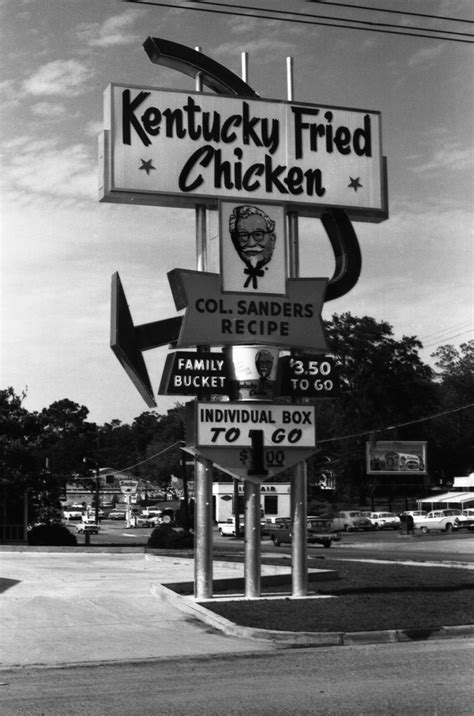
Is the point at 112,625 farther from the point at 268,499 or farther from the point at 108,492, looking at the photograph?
the point at 108,492

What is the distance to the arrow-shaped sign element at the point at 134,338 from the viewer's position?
56.0 feet

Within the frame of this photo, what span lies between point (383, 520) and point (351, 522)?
3.29 metres

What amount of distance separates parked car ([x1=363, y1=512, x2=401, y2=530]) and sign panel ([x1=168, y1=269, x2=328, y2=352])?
180ft

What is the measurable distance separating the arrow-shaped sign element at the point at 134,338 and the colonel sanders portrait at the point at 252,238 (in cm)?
174

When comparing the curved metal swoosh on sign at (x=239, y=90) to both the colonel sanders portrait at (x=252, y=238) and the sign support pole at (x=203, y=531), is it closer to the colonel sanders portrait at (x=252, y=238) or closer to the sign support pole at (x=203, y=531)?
the colonel sanders portrait at (x=252, y=238)

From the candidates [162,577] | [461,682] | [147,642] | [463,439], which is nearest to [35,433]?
[162,577]

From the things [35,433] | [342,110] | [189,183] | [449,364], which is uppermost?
[449,364]

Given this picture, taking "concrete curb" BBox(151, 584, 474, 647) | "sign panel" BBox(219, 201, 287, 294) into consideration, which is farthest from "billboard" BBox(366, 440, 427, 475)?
"concrete curb" BBox(151, 584, 474, 647)

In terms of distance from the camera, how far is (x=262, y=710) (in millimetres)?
9203

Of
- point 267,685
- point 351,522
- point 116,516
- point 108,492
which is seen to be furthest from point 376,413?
point 267,685

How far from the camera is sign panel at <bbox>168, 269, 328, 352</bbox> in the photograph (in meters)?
17.8

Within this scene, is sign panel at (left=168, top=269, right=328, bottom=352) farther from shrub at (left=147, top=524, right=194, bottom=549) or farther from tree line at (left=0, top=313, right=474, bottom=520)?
tree line at (left=0, top=313, right=474, bottom=520)

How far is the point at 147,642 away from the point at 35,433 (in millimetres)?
29842

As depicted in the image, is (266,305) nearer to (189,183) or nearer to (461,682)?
(189,183)
